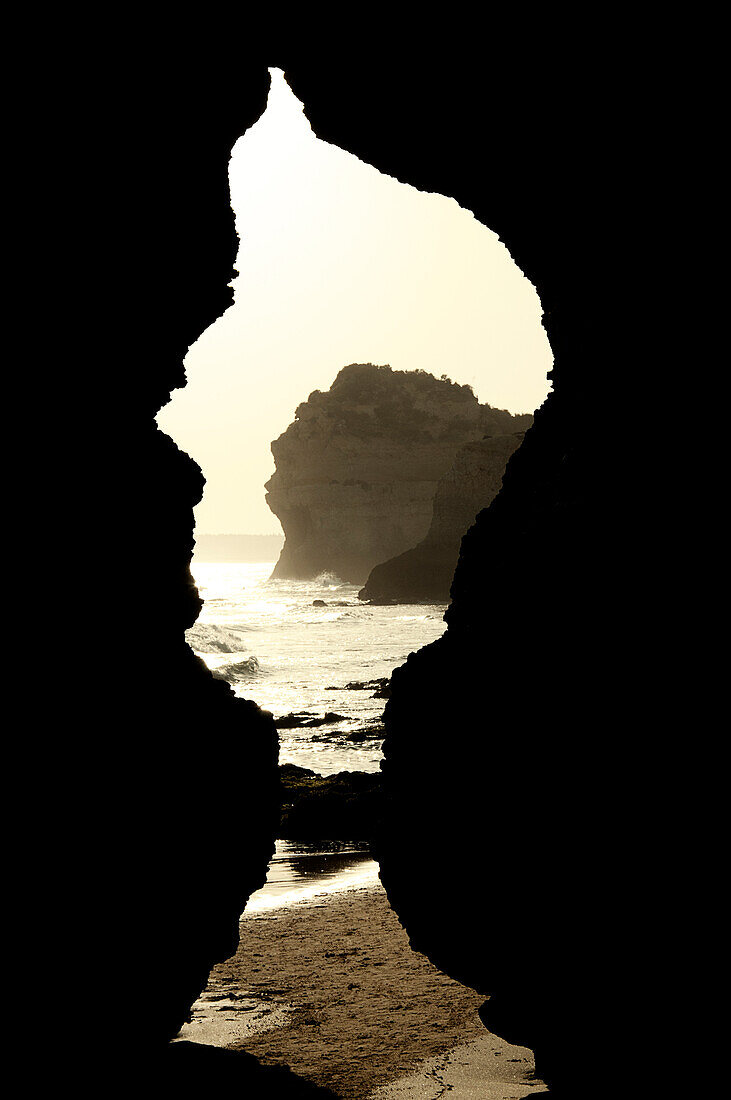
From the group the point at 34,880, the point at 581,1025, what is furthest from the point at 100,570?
the point at 581,1025

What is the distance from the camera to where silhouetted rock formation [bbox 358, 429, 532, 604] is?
174 feet

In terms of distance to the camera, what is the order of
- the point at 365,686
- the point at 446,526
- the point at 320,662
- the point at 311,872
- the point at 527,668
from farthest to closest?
the point at 446,526, the point at 320,662, the point at 365,686, the point at 311,872, the point at 527,668

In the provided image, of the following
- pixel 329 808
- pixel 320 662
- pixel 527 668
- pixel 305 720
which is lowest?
pixel 320 662

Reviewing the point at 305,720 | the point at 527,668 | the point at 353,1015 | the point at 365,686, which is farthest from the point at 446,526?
the point at 527,668

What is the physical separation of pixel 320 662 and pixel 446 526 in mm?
28860

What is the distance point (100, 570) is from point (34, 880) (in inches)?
58.2

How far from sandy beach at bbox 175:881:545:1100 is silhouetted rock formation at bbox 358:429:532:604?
4468cm

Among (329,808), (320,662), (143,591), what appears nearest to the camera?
(143,591)

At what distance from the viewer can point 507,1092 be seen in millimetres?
4414

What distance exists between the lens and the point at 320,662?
28.1 m

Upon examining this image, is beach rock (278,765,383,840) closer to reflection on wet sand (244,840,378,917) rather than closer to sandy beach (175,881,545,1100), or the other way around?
reflection on wet sand (244,840,378,917)

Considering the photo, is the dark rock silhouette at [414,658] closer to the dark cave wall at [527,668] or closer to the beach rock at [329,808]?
the dark cave wall at [527,668]

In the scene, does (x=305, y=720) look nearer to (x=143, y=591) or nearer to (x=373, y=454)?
(x=143, y=591)

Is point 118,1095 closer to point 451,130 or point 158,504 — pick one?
point 158,504
